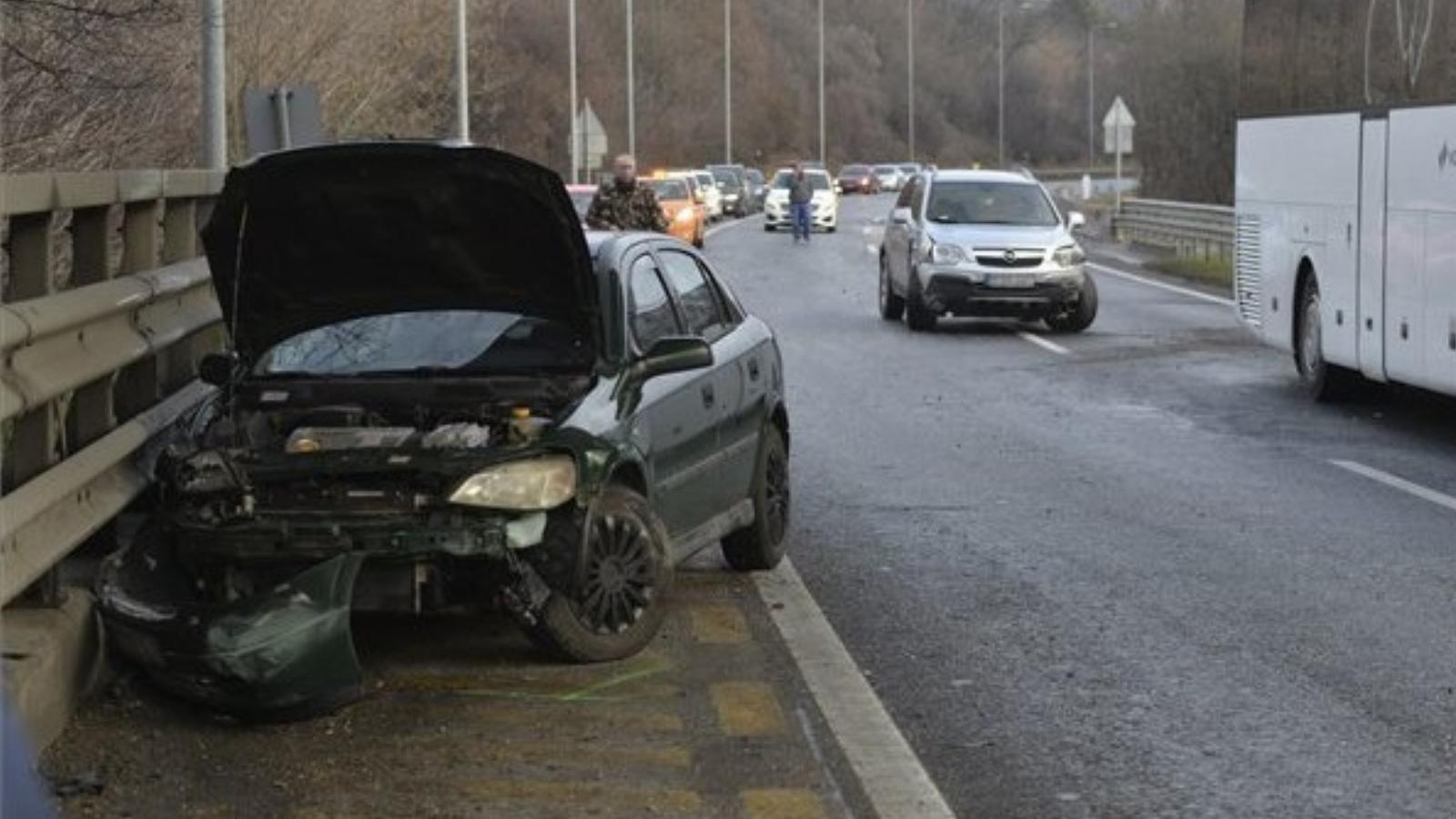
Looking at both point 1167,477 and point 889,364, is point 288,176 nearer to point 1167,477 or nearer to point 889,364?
point 1167,477

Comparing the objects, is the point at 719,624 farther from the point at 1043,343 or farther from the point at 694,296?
the point at 1043,343

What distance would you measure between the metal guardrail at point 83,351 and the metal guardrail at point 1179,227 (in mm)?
25150

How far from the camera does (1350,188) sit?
1433 centimetres

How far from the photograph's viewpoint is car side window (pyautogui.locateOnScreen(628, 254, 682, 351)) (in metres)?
7.71

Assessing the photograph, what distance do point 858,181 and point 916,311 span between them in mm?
75419

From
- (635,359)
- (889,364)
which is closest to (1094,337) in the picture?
(889,364)

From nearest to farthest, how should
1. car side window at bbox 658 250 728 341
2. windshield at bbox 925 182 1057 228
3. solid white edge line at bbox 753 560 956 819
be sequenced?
solid white edge line at bbox 753 560 956 819
car side window at bbox 658 250 728 341
windshield at bbox 925 182 1057 228

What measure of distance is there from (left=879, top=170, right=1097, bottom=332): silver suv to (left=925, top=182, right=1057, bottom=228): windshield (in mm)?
10

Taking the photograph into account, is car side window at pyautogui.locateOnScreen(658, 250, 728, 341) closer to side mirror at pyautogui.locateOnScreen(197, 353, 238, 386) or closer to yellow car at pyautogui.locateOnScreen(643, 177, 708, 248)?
side mirror at pyautogui.locateOnScreen(197, 353, 238, 386)

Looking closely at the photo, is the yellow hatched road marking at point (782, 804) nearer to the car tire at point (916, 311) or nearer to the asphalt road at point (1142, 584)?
the asphalt road at point (1142, 584)

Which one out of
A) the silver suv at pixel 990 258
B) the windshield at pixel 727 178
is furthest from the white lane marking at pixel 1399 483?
the windshield at pixel 727 178

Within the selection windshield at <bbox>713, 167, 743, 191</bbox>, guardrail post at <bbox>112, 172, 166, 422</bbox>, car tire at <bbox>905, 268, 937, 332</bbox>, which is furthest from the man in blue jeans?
guardrail post at <bbox>112, 172, 166, 422</bbox>

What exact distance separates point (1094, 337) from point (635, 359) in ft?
48.9

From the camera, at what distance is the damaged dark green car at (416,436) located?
6.37 m
